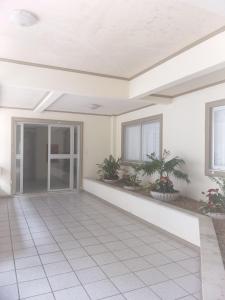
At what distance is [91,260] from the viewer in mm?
2844

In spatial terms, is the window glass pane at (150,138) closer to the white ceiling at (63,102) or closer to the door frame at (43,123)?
the white ceiling at (63,102)

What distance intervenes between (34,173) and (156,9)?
866 cm

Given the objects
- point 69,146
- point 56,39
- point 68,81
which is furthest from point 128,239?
point 69,146

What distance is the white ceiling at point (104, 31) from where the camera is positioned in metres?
2.11

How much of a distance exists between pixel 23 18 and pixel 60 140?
5.03 meters

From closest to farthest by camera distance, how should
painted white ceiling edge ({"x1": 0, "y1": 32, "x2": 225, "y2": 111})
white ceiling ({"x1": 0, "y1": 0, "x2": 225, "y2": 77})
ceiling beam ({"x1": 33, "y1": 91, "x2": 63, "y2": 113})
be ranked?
1. white ceiling ({"x1": 0, "y1": 0, "x2": 225, "y2": 77})
2. painted white ceiling edge ({"x1": 0, "y1": 32, "x2": 225, "y2": 111})
3. ceiling beam ({"x1": 33, "y1": 91, "x2": 63, "y2": 113})

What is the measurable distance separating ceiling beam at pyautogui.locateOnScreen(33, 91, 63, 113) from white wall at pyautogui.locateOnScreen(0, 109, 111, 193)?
65cm

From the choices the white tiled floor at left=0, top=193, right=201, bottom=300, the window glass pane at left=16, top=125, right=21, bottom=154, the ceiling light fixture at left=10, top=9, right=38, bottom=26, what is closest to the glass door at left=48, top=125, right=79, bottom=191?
the window glass pane at left=16, top=125, right=21, bottom=154

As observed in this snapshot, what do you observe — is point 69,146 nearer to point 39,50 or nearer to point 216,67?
point 39,50

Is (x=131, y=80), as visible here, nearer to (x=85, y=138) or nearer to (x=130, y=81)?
(x=130, y=81)

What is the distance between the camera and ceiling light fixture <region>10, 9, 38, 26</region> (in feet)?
7.22

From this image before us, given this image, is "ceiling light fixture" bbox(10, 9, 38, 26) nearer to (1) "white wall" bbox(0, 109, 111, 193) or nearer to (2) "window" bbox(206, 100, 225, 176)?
(2) "window" bbox(206, 100, 225, 176)

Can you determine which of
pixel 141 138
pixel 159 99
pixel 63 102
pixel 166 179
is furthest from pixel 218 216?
pixel 63 102

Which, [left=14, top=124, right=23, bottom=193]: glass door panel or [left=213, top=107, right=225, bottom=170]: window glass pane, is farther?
[left=14, top=124, right=23, bottom=193]: glass door panel
